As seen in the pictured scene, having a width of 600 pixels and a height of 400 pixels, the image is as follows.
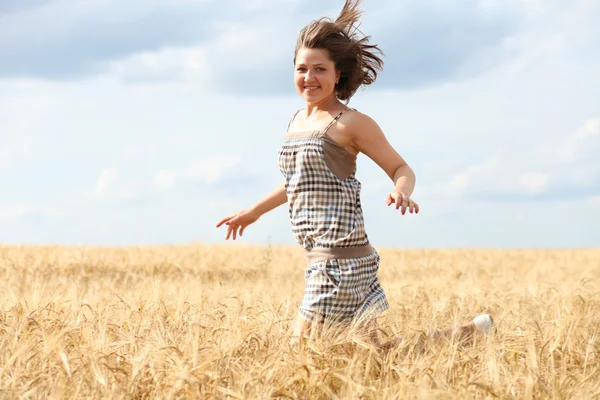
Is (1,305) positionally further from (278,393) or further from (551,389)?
(551,389)

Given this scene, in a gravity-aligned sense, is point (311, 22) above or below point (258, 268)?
above

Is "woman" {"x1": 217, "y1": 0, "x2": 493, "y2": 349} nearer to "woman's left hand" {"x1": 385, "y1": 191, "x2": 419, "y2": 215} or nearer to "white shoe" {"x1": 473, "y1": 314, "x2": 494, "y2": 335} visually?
"woman's left hand" {"x1": 385, "y1": 191, "x2": 419, "y2": 215}

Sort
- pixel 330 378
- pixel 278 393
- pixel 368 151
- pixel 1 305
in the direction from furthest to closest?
pixel 1 305 → pixel 368 151 → pixel 330 378 → pixel 278 393

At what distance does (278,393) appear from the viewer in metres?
2.33

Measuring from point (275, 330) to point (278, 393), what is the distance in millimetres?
972

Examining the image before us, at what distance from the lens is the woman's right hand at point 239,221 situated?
141 inches

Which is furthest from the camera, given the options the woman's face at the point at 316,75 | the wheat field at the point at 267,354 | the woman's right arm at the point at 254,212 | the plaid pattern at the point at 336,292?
the woman's right arm at the point at 254,212

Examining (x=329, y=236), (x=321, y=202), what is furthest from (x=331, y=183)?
(x=329, y=236)

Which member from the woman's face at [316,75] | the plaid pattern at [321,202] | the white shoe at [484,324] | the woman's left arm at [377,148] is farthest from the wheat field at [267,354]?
the woman's face at [316,75]

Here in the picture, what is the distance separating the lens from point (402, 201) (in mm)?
2820

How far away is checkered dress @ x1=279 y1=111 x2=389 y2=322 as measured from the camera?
9.98ft

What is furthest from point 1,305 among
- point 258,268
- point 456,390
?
point 258,268

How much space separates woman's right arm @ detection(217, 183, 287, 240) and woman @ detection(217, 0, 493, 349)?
20cm

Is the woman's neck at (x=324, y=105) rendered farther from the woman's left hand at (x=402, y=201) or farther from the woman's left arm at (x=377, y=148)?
the woman's left hand at (x=402, y=201)
